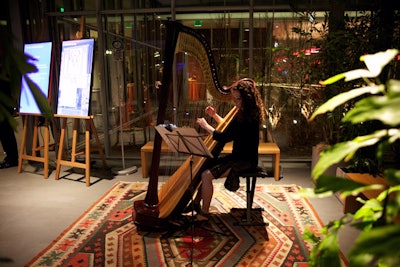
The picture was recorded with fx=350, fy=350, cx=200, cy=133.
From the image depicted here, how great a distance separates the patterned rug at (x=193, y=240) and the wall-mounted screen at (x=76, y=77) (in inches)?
46.4

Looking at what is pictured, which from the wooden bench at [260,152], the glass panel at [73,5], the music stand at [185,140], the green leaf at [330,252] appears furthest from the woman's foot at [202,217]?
the glass panel at [73,5]

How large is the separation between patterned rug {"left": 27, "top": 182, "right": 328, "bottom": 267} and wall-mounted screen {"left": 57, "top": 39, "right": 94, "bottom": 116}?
1179 millimetres

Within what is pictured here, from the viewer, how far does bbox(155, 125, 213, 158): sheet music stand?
223 centimetres

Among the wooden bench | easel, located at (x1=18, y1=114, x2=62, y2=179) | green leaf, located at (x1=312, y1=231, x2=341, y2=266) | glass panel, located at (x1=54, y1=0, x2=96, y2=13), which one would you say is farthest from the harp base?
glass panel, located at (x1=54, y1=0, x2=96, y2=13)

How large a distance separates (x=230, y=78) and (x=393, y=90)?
4.26m

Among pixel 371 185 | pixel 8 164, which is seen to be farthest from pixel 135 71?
pixel 371 185

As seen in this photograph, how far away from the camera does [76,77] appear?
3947 millimetres

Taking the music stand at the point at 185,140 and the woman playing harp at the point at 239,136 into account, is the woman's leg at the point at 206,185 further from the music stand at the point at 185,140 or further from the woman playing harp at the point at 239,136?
the music stand at the point at 185,140

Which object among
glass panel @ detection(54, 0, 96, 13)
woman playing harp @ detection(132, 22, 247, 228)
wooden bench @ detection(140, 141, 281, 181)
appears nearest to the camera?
woman playing harp @ detection(132, 22, 247, 228)

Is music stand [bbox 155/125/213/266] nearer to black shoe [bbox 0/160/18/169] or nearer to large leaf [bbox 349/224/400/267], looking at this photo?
large leaf [bbox 349/224/400/267]

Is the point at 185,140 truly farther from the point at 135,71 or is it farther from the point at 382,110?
the point at 135,71

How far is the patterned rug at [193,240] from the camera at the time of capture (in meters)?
2.45

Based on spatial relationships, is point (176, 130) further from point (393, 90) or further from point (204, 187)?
point (393, 90)

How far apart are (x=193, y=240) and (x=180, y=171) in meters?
0.59
